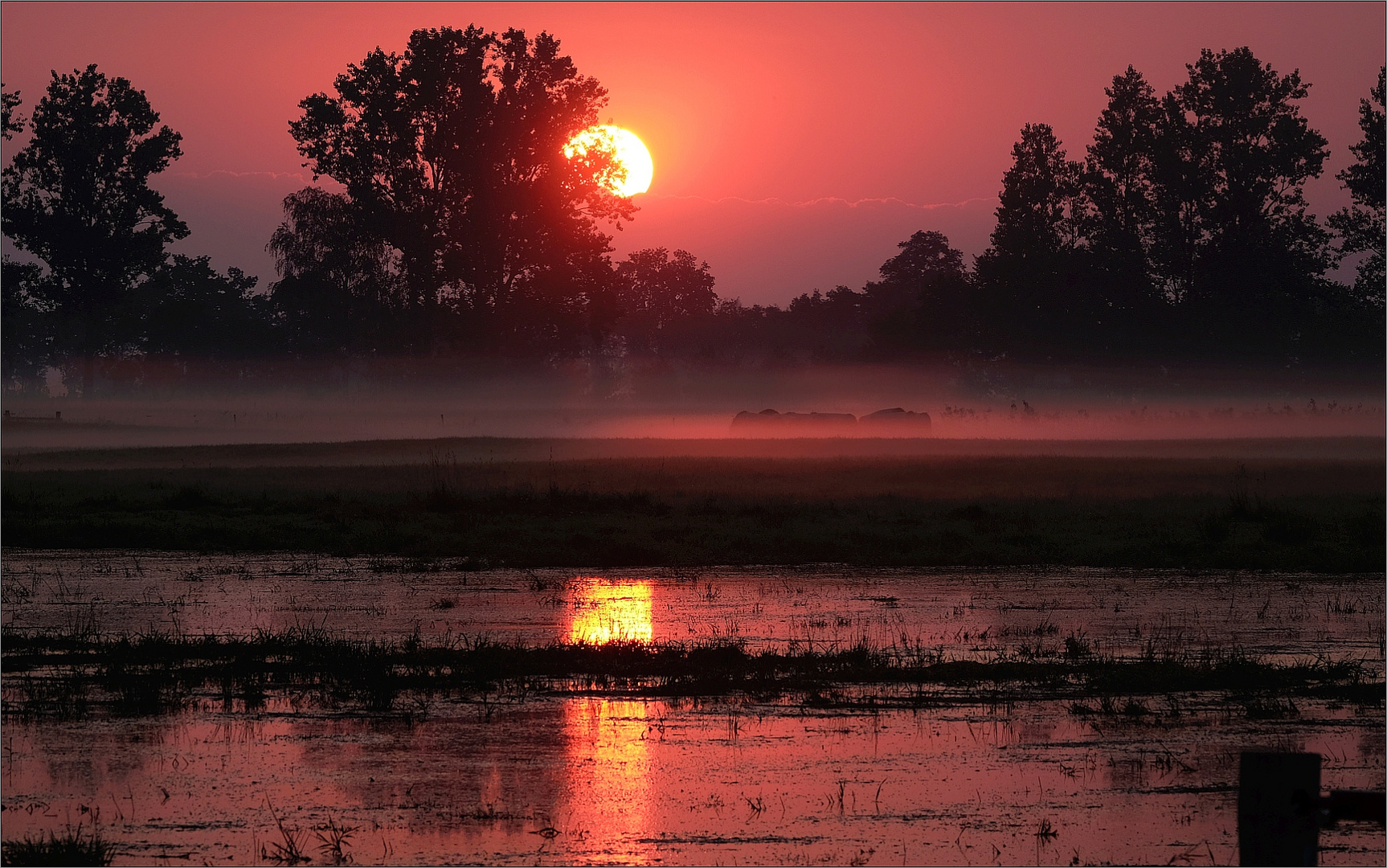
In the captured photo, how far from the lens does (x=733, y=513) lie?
3522 centimetres

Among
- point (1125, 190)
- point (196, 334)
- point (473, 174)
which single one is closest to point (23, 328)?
point (196, 334)

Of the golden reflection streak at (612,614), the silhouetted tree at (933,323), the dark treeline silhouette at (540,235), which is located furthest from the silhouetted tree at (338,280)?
the golden reflection streak at (612,614)

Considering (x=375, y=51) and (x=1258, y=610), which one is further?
(x=375, y=51)

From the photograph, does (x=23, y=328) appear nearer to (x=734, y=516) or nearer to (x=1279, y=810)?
(x=734, y=516)

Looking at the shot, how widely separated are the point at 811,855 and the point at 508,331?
248ft

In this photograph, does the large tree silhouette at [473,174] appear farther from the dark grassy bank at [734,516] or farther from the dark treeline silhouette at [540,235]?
the dark grassy bank at [734,516]

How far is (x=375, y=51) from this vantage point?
85250 mm

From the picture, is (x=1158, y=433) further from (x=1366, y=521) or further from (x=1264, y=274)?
(x=1366, y=521)

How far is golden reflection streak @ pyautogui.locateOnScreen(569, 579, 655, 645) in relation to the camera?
63.2ft

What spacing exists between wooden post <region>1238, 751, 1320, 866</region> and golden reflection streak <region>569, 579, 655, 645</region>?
437 inches

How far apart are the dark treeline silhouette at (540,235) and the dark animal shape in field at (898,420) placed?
9.10 metres

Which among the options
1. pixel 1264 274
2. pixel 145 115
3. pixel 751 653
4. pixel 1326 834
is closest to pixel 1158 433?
pixel 1264 274

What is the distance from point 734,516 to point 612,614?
13.3 metres

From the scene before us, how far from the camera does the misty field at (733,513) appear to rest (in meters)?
29.2
